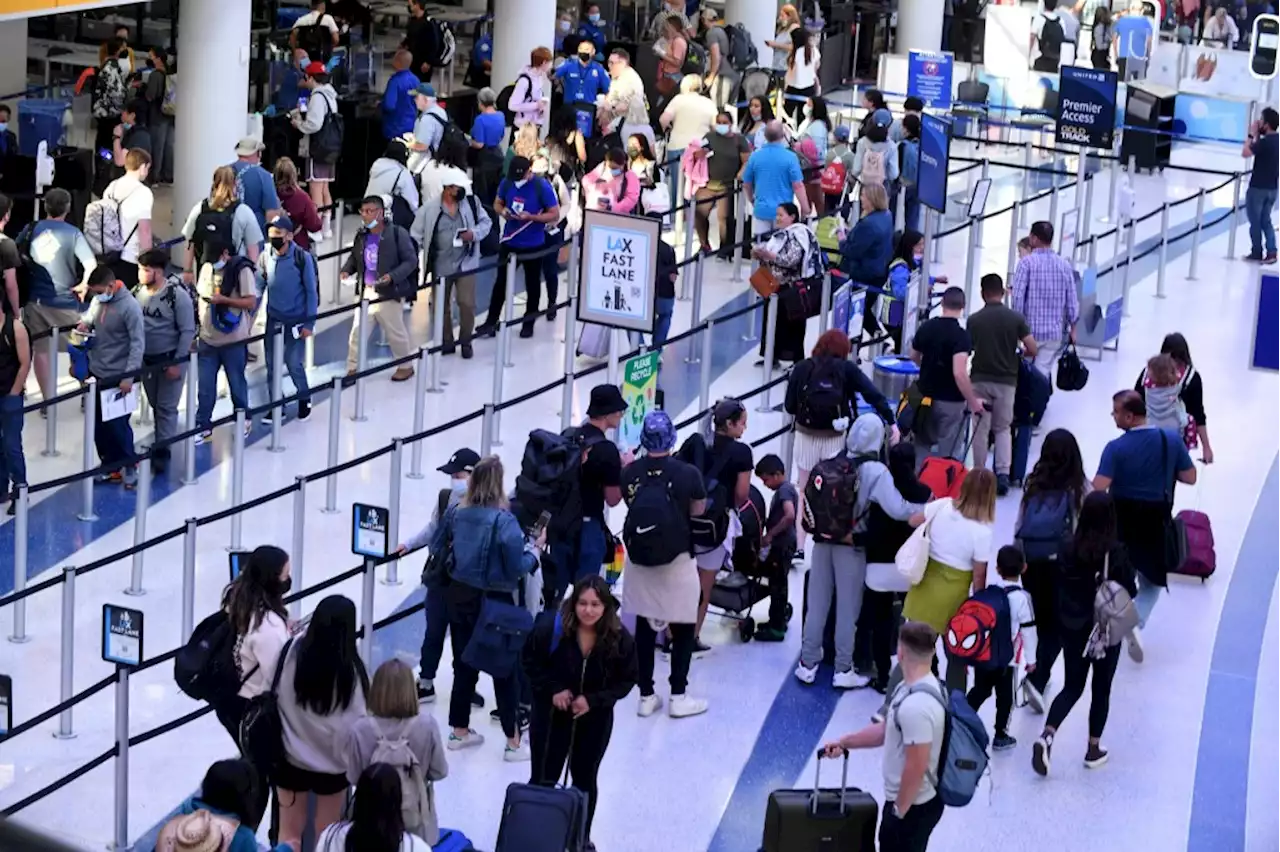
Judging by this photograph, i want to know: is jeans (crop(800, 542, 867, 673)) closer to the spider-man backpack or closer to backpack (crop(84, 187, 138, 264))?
the spider-man backpack

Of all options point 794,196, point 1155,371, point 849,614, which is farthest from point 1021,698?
point 794,196

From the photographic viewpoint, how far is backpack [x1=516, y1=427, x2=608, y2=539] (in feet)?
33.4

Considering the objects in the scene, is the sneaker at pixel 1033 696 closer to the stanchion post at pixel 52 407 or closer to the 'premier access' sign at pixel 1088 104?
the stanchion post at pixel 52 407

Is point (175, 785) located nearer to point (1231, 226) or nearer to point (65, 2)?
point (65, 2)

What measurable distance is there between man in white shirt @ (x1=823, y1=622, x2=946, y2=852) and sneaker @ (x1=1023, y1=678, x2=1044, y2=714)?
250cm

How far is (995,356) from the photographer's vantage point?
1353 cm

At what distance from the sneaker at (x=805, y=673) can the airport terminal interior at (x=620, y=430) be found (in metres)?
0.08

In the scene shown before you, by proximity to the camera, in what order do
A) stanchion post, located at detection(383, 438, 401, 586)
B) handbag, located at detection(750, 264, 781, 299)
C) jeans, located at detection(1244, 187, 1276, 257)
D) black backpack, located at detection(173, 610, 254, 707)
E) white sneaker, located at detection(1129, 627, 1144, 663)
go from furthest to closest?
jeans, located at detection(1244, 187, 1276, 257) < handbag, located at detection(750, 264, 781, 299) < stanchion post, located at detection(383, 438, 401, 586) < white sneaker, located at detection(1129, 627, 1144, 663) < black backpack, located at detection(173, 610, 254, 707)

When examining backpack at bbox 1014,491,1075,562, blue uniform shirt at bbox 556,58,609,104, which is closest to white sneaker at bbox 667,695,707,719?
backpack at bbox 1014,491,1075,562

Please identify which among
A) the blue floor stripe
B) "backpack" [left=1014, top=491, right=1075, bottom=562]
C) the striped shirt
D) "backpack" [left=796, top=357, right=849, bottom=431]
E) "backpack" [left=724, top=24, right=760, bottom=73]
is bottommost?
the blue floor stripe

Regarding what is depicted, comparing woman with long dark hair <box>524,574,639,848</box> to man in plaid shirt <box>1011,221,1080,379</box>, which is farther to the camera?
man in plaid shirt <box>1011,221,1080,379</box>

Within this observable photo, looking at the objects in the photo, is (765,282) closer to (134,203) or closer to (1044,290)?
(1044,290)

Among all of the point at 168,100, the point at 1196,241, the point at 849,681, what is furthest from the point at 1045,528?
the point at 168,100

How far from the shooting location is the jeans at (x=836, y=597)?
34.9ft
